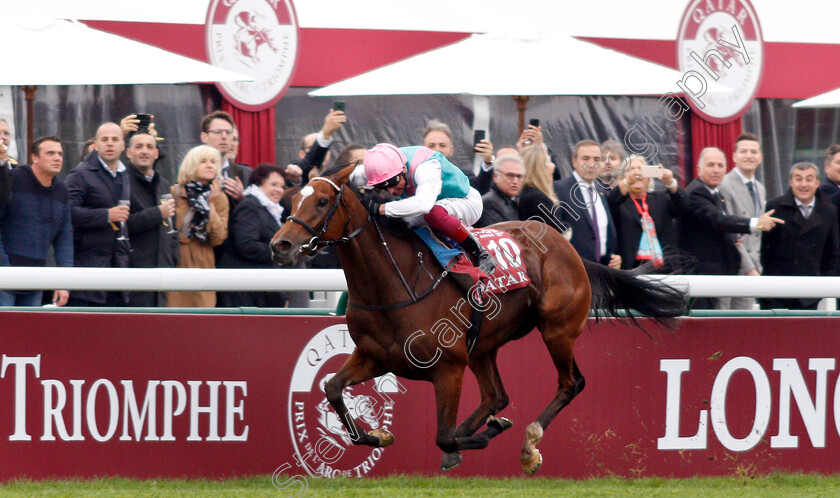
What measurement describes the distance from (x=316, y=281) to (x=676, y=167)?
223 inches

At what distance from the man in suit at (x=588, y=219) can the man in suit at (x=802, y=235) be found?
1244mm

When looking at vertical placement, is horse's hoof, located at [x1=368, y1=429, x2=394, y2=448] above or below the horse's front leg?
below

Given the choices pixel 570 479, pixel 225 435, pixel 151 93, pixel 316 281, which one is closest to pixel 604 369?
pixel 570 479

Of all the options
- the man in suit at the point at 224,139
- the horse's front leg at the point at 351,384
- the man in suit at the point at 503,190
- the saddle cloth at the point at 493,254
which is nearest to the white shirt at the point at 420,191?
the saddle cloth at the point at 493,254

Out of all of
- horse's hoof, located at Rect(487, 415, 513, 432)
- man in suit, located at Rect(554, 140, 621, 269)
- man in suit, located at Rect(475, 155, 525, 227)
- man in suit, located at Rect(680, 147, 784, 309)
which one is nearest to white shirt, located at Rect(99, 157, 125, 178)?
man in suit, located at Rect(475, 155, 525, 227)

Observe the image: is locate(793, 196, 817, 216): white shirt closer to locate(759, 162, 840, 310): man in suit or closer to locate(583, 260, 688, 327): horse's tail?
locate(759, 162, 840, 310): man in suit

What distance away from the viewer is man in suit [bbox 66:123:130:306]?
5.71 metres

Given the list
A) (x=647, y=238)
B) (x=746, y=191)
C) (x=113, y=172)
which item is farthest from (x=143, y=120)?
(x=746, y=191)

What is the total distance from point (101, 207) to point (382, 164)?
86.1 inches

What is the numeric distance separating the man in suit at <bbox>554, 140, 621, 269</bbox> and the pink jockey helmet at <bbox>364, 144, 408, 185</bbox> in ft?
6.55

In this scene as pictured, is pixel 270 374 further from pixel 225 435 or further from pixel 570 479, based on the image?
pixel 570 479

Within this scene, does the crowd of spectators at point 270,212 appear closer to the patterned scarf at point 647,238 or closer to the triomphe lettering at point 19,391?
the patterned scarf at point 647,238

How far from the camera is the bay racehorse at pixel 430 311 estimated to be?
4250mm

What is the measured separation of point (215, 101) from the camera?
A: 8500 millimetres
